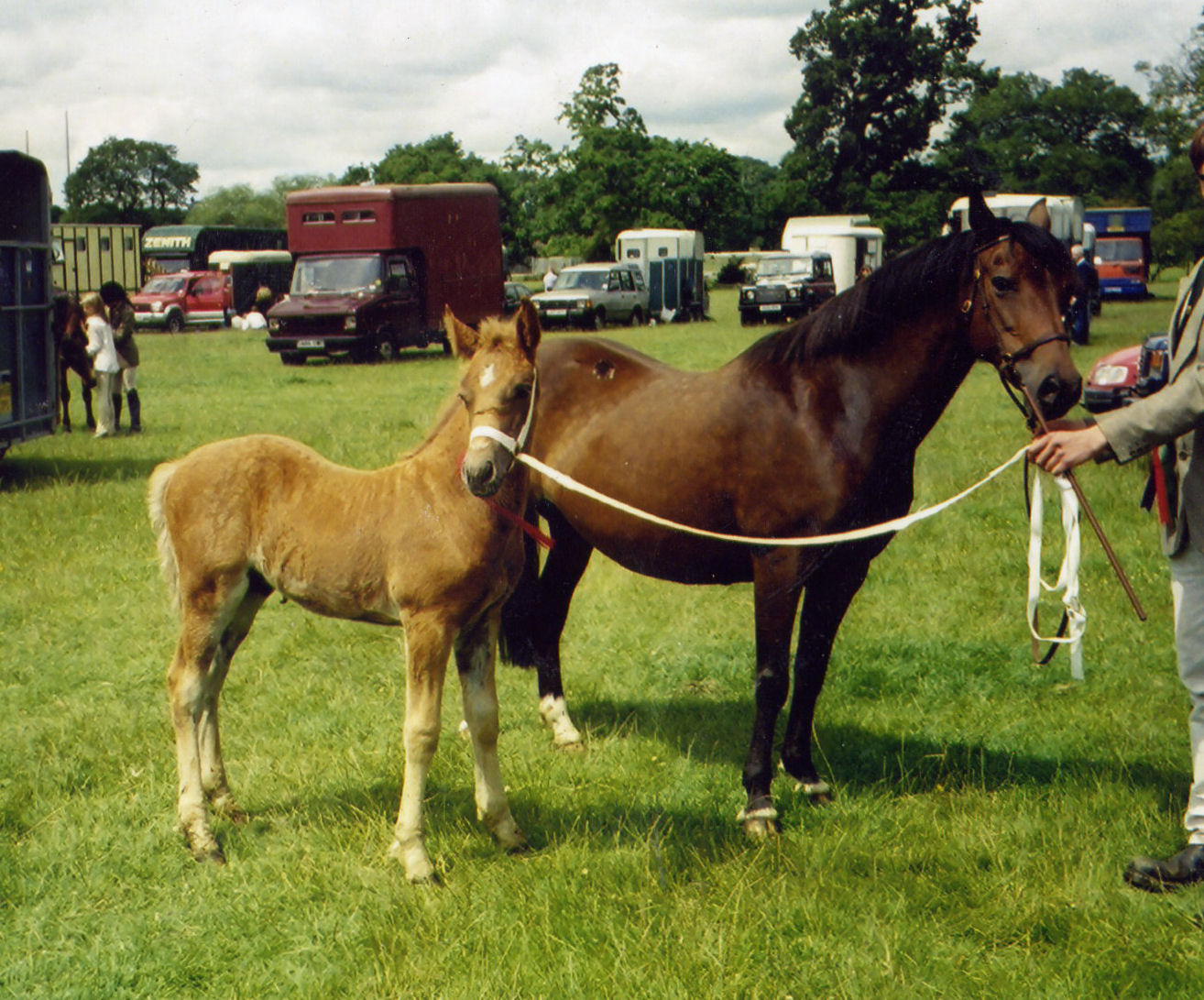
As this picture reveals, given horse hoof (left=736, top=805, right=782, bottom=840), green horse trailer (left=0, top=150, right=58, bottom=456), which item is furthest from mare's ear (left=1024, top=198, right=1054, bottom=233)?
green horse trailer (left=0, top=150, right=58, bottom=456)

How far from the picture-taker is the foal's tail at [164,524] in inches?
189

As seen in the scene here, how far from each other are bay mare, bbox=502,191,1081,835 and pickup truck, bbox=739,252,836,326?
1372 inches

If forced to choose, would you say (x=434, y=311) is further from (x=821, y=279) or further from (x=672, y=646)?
(x=672, y=646)

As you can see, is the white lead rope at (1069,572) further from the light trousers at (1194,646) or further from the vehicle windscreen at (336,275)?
the vehicle windscreen at (336,275)

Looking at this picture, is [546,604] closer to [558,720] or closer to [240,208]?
[558,720]

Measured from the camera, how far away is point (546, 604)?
653 centimetres

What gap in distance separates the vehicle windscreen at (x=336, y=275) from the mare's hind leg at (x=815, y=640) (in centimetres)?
2541

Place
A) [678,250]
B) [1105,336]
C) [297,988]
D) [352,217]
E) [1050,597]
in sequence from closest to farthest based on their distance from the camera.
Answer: [297,988]
[1050,597]
[352,217]
[1105,336]
[678,250]

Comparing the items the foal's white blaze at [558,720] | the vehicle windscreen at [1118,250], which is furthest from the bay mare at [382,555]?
the vehicle windscreen at [1118,250]

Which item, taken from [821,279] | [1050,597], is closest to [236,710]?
[1050,597]

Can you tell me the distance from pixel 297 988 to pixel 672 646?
4.14 m

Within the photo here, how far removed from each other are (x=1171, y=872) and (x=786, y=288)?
36.9 meters

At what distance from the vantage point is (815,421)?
4.98 metres

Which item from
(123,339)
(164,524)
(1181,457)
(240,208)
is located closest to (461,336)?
(164,524)
